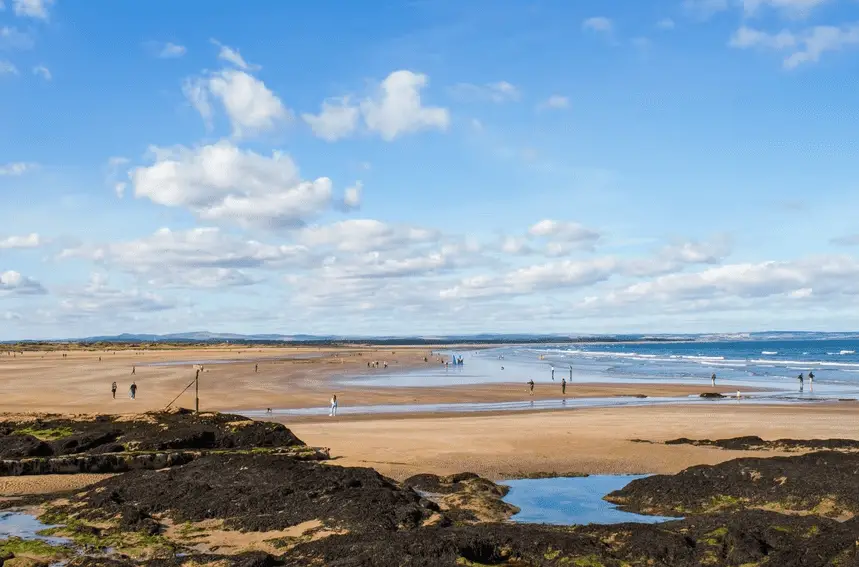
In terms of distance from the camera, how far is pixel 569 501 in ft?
61.9

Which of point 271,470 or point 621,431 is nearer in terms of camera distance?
point 271,470

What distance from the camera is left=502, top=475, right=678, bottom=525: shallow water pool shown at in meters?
16.8

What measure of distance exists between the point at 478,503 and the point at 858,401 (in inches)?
1705

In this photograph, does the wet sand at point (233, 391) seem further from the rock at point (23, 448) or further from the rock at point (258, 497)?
the rock at point (258, 497)

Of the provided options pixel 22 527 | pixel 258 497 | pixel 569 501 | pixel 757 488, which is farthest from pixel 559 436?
pixel 22 527

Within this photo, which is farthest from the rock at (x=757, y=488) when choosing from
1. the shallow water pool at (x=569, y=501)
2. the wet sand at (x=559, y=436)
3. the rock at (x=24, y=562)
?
the rock at (x=24, y=562)

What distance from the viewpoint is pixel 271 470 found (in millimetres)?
17297

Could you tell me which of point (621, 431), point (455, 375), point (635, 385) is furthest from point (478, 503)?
point (455, 375)

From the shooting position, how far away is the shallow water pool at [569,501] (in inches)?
660

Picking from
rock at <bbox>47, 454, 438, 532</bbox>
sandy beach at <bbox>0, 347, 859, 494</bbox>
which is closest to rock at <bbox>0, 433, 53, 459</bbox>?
sandy beach at <bbox>0, 347, 859, 494</bbox>

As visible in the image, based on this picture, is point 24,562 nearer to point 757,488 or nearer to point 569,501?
point 569,501

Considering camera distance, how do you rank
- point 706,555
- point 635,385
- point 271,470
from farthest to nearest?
point 635,385
point 271,470
point 706,555

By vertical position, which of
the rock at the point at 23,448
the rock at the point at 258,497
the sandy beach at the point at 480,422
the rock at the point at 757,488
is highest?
the rock at the point at 23,448

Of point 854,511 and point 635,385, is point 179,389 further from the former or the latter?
point 854,511
